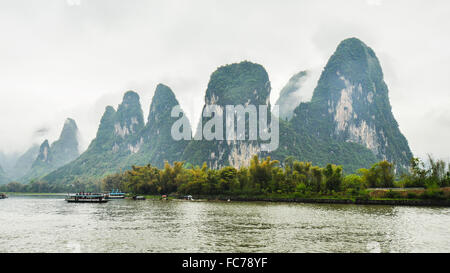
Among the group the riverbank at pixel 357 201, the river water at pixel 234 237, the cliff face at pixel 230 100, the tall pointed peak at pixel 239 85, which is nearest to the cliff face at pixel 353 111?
the tall pointed peak at pixel 239 85

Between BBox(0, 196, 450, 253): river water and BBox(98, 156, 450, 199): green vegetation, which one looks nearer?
BBox(0, 196, 450, 253): river water

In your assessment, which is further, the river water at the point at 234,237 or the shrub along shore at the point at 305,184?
the shrub along shore at the point at 305,184

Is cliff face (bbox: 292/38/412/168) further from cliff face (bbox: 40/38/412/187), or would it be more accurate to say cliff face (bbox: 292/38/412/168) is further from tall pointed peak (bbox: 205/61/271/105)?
tall pointed peak (bbox: 205/61/271/105)

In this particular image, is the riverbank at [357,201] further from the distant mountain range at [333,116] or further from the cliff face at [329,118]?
the distant mountain range at [333,116]

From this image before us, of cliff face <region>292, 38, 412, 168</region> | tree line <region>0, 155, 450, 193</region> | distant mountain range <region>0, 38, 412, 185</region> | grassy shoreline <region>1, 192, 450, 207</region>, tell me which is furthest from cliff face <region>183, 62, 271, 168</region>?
grassy shoreline <region>1, 192, 450, 207</region>

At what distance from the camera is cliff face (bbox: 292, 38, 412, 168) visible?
590 feet

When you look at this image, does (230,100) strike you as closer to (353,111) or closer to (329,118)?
(329,118)

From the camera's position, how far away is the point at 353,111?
7116 inches

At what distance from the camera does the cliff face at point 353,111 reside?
17988 centimetres

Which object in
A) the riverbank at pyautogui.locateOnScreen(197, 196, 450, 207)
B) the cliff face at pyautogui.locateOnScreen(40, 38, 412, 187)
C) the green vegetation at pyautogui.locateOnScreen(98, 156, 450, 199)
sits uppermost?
the cliff face at pyautogui.locateOnScreen(40, 38, 412, 187)

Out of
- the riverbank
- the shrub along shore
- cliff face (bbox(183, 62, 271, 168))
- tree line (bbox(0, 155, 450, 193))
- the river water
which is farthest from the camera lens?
cliff face (bbox(183, 62, 271, 168))
